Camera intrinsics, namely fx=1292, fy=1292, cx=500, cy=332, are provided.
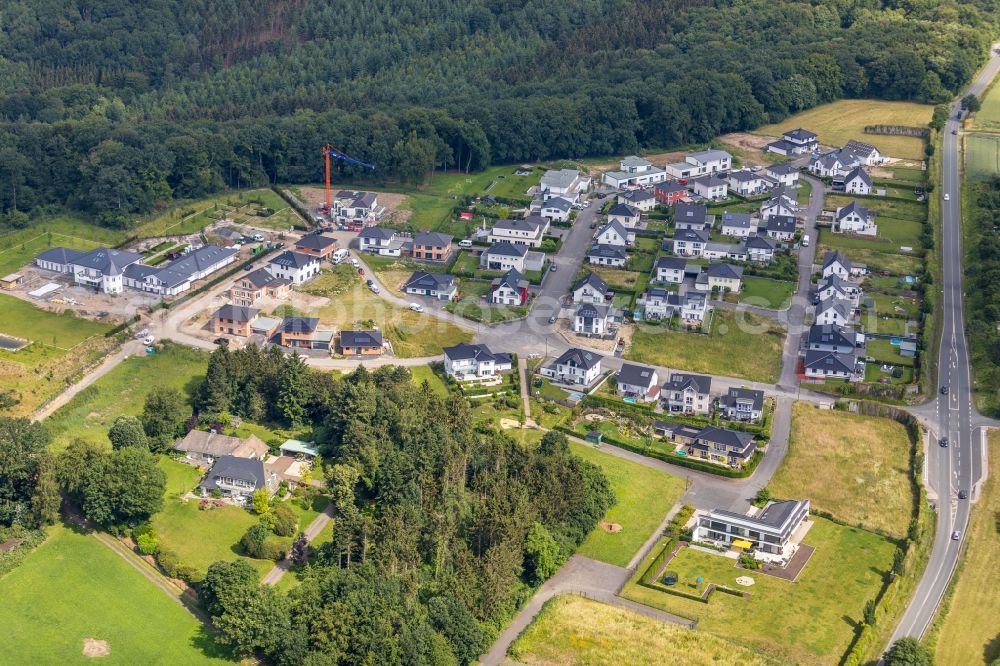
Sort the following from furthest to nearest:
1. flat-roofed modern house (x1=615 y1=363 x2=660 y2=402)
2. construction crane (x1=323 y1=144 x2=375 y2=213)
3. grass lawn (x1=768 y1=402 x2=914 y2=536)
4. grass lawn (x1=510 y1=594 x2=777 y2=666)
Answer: construction crane (x1=323 y1=144 x2=375 y2=213), flat-roofed modern house (x1=615 y1=363 x2=660 y2=402), grass lawn (x1=768 y1=402 x2=914 y2=536), grass lawn (x1=510 y1=594 x2=777 y2=666)

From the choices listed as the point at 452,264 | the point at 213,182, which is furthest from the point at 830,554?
the point at 213,182

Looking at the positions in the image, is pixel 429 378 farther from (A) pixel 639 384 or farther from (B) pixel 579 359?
(A) pixel 639 384

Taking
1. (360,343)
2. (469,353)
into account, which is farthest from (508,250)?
(360,343)

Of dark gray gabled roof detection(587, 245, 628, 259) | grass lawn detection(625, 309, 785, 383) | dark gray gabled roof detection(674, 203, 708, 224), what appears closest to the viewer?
grass lawn detection(625, 309, 785, 383)

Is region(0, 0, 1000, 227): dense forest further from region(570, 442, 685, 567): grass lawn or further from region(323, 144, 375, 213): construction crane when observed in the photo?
region(570, 442, 685, 567): grass lawn

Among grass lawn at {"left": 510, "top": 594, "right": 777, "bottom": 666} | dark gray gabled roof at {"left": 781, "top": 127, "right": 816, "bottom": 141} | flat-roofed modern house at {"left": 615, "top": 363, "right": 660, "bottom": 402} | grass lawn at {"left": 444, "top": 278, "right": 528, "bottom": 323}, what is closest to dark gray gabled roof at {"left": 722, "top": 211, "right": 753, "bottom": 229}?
grass lawn at {"left": 444, "top": 278, "right": 528, "bottom": 323}

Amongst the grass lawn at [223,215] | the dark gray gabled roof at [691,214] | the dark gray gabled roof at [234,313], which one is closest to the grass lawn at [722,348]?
the dark gray gabled roof at [691,214]

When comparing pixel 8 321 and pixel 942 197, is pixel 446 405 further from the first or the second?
pixel 942 197
